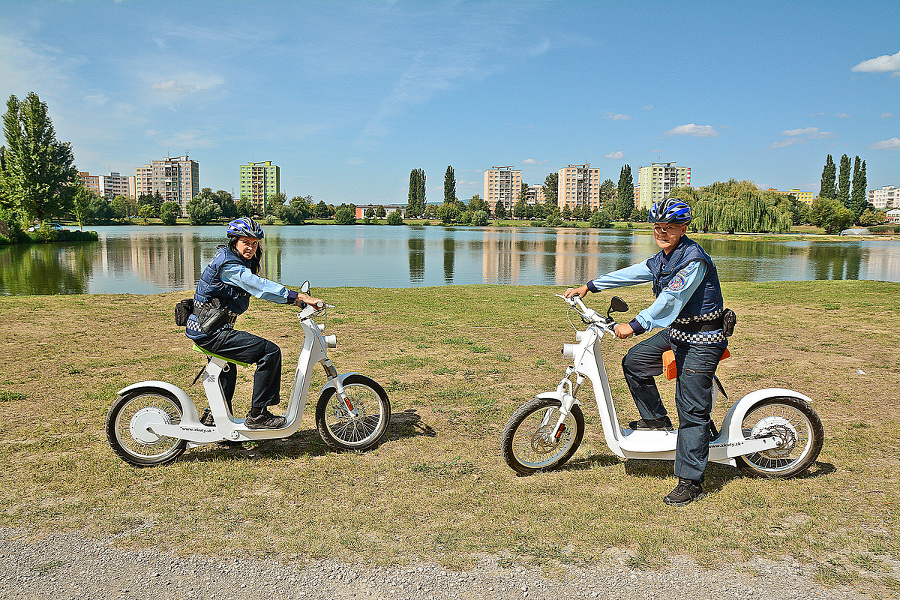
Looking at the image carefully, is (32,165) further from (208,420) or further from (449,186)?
(449,186)

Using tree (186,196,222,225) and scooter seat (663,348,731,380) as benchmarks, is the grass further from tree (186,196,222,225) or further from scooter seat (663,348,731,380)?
tree (186,196,222,225)

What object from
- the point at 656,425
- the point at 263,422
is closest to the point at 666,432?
the point at 656,425

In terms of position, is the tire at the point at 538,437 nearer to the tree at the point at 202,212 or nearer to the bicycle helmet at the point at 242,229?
the bicycle helmet at the point at 242,229

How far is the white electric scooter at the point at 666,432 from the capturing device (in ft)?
14.2

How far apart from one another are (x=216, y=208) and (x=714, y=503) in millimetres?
127359

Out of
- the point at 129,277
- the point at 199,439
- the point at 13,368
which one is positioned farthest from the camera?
the point at 129,277

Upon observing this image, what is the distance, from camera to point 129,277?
84.7 ft

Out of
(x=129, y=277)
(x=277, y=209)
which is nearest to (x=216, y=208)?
(x=277, y=209)

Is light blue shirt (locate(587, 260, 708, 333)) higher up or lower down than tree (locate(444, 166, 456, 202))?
lower down

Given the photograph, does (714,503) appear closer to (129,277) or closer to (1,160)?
(129,277)

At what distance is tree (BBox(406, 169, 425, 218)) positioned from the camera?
175000 millimetres

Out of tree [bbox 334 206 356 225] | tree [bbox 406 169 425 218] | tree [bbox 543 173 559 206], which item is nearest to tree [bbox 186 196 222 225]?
tree [bbox 334 206 356 225]

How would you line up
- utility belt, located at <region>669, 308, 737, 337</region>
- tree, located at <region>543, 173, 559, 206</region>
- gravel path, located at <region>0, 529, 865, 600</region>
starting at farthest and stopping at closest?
tree, located at <region>543, 173, 559, 206</region> < utility belt, located at <region>669, 308, 737, 337</region> < gravel path, located at <region>0, 529, 865, 600</region>

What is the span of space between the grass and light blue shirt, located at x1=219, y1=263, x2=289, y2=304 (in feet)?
4.55
